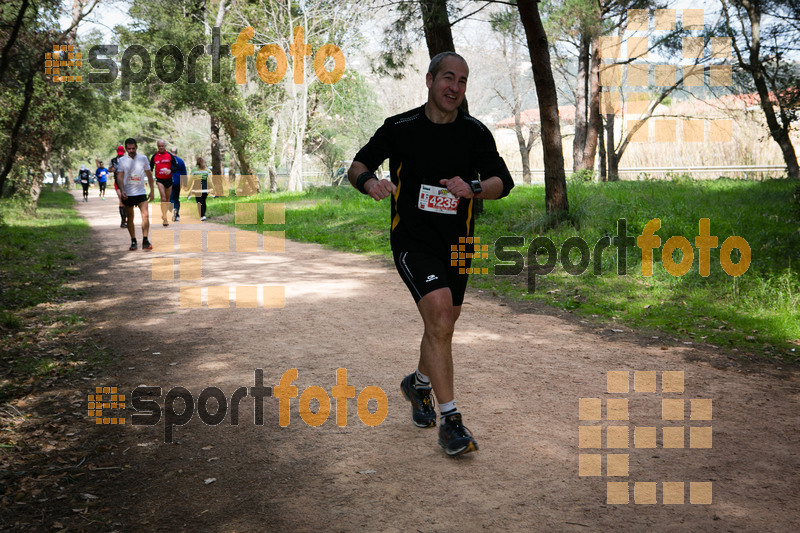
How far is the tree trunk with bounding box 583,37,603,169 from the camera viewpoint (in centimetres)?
2281

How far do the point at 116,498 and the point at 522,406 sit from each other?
268cm

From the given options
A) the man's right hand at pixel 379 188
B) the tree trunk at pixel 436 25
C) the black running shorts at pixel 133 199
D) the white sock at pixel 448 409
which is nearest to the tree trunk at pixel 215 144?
the black running shorts at pixel 133 199

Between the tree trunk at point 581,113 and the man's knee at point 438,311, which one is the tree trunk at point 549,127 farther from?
the tree trunk at point 581,113

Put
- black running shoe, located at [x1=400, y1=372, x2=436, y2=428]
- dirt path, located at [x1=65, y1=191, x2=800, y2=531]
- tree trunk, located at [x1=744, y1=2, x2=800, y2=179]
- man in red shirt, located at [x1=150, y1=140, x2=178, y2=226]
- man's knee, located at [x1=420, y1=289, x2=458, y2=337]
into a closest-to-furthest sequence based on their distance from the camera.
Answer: dirt path, located at [x1=65, y1=191, x2=800, y2=531] < man's knee, located at [x1=420, y1=289, x2=458, y2=337] < black running shoe, located at [x1=400, y1=372, x2=436, y2=428] < tree trunk, located at [x1=744, y1=2, x2=800, y2=179] < man in red shirt, located at [x1=150, y1=140, x2=178, y2=226]

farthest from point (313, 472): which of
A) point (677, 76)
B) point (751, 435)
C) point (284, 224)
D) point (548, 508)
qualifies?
point (677, 76)

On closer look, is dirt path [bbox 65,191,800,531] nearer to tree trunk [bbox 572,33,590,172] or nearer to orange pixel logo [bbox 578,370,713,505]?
orange pixel logo [bbox 578,370,713,505]

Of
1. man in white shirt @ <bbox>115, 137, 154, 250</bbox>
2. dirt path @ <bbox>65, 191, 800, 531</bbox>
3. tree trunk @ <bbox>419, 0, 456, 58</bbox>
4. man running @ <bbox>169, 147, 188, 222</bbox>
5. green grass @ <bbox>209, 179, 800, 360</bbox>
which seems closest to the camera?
dirt path @ <bbox>65, 191, 800, 531</bbox>

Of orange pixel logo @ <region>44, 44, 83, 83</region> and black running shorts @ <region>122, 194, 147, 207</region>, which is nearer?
orange pixel logo @ <region>44, 44, 83, 83</region>

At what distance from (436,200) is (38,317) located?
5699mm

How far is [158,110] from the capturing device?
4803cm

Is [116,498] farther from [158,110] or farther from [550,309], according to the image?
[158,110]

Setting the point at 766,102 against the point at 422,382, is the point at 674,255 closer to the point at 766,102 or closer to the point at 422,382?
the point at 422,382

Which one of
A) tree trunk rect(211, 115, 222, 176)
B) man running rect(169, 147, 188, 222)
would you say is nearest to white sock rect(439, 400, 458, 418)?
man running rect(169, 147, 188, 222)

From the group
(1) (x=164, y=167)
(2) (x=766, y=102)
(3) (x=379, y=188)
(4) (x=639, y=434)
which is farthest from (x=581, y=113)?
(3) (x=379, y=188)
